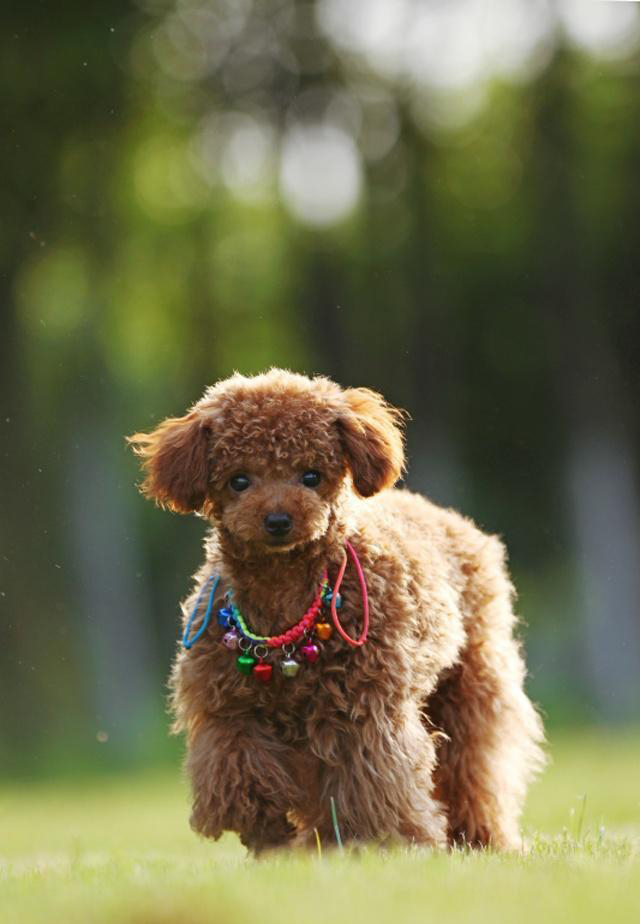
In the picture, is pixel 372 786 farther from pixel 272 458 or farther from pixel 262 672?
pixel 272 458

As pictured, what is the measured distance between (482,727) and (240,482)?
1.67 metres

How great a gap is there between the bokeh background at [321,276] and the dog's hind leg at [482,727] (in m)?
8.32

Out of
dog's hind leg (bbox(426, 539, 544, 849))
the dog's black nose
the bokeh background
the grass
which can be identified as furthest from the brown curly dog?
the bokeh background

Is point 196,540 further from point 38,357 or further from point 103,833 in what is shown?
point 103,833

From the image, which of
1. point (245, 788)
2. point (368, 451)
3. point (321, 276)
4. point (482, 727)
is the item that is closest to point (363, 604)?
point (368, 451)

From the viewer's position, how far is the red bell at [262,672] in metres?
4.71

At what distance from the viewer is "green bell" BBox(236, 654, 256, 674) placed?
4.73 metres

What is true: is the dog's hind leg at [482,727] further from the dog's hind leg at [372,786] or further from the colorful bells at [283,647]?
the colorful bells at [283,647]

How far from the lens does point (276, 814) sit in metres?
4.65

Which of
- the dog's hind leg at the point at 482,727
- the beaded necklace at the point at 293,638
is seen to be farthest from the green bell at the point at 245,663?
the dog's hind leg at the point at 482,727

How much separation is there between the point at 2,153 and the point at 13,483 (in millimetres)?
3525

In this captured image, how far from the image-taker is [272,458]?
469 centimetres

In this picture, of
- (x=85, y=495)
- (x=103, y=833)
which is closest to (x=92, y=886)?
(x=103, y=833)

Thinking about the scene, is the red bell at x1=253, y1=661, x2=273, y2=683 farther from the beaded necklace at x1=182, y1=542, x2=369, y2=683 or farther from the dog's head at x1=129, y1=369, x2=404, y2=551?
the dog's head at x1=129, y1=369, x2=404, y2=551
